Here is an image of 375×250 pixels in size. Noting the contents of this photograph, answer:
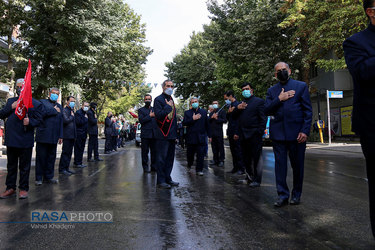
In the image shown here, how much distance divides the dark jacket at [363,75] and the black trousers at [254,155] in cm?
348

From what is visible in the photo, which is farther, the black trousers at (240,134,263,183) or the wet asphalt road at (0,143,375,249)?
the black trousers at (240,134,263,183)

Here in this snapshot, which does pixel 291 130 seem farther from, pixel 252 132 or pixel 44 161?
pixel 44 161

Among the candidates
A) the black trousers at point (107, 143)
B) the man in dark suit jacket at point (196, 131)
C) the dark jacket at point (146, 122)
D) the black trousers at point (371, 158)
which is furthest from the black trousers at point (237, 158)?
the black trousers at point (107, 143)

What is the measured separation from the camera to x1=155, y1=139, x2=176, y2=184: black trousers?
6.21 meters

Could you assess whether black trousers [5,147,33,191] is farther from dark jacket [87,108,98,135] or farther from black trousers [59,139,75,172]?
dark jacket [87,108,98,135]

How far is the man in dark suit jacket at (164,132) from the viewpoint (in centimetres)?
621

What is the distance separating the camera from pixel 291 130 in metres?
4.59

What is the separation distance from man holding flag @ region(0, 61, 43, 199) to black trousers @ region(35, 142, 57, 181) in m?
1.23

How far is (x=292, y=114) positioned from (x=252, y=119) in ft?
5.53

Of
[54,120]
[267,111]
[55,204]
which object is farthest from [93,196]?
[267,111]

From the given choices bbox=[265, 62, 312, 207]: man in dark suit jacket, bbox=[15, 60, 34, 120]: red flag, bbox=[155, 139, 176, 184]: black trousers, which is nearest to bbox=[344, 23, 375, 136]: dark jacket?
bbox=[265, 62, 312, 207]: man in dark suit jacket

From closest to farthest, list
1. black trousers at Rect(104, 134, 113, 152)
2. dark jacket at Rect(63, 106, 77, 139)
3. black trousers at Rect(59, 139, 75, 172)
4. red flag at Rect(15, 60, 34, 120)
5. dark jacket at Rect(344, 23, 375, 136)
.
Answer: dark jacket at Rect(344, 23, 375, 136)
red flag at Rect(15, 60, 34, 120)
black trousers at Rect(59, 139, 75, 172)
dark jacket at Rect(63, 106, 77, 139)
black trousers at Rect(104, 134, 113, 152)

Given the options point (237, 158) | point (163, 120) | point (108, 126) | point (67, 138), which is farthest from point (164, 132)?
point (108, 126)

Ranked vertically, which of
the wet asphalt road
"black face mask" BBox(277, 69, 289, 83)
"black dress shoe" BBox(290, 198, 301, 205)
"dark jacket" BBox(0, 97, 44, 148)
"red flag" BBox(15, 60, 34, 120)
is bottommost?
the wet asphalt road
